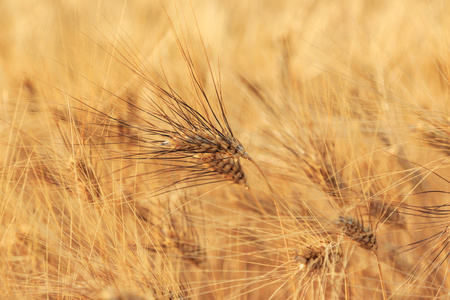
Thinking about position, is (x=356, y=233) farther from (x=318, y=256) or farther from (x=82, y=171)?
(x=82, y=171)

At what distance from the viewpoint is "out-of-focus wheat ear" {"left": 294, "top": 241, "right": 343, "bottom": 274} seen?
0.65 metres

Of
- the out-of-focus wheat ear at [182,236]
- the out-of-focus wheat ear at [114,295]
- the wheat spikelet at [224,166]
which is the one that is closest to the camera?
the out-of-focus wheat ear at [114,295]

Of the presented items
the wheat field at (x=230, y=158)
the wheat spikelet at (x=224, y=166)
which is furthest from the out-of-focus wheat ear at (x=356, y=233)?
the wheat spikelet at (x=224, y=166)

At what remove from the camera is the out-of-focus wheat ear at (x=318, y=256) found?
2.14 feet

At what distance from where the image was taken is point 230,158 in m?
0.65

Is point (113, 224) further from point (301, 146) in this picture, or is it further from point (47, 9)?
point (47, 9)

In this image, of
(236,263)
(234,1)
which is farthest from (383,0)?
(236,263)

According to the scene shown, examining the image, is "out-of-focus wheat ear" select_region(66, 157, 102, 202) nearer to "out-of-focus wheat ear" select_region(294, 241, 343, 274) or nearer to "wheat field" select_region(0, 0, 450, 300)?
"wheat field" select_region(0, 0, 450, 300)

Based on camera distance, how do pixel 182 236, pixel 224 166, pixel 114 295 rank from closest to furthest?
pixel 114 295 → pixel 224 166 → pixel 182 236

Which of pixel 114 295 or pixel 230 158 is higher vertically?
pixel 230 158

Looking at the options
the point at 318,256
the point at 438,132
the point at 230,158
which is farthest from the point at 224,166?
the point at 438,132

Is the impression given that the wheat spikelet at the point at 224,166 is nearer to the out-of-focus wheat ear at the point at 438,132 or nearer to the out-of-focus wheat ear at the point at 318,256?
the out-of-focus wheat ear at the point at 318,256

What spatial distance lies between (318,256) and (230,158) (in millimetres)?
212

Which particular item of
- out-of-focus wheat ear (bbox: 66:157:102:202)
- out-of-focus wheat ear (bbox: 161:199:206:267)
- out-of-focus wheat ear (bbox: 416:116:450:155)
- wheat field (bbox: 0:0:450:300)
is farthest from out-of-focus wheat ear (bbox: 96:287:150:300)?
out-of-focus wheat ear (bbox: 416:116:450:155)
